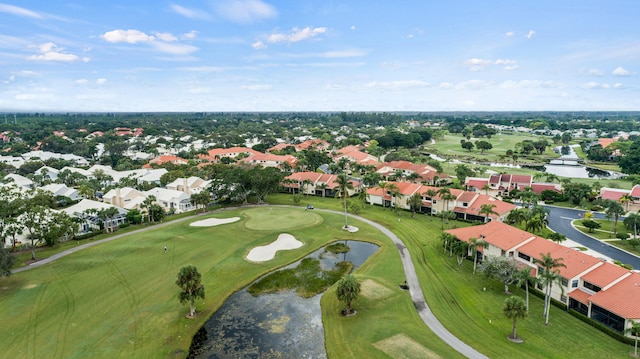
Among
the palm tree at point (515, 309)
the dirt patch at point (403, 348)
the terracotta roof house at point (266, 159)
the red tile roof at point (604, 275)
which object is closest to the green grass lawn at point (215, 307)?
the dirt patch at point (403, 348)

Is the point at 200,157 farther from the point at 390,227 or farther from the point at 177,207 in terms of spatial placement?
the point at 390,227

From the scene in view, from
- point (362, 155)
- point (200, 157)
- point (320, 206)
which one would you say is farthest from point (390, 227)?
point (200, 157)

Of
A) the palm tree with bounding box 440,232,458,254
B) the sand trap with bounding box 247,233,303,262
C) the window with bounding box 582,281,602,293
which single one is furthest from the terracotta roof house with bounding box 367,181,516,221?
the window with bounding box 582,281,602,293

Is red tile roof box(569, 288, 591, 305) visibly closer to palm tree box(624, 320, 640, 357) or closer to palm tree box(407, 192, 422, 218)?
palm tree box(624, 320, 640, 357)

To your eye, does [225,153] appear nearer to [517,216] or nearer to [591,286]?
[517,216]

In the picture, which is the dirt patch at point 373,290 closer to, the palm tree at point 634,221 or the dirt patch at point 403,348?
the dirt patch at point 403,348
